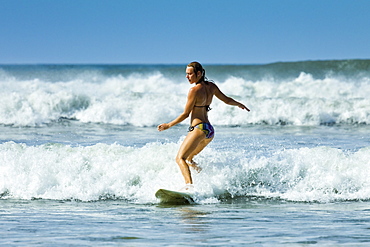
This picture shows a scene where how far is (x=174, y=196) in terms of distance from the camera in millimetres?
7457

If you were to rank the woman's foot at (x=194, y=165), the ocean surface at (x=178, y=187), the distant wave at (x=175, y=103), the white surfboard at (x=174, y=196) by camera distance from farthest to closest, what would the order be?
the distant wave at (x=175, y=103)
the woman's foot at (x=194, y=165)
the white surfboard at (x=174, y=196)
the ocean surface at (x=178, y=187)

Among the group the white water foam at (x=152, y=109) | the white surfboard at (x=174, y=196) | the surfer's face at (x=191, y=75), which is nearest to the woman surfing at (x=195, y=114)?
the surfer's face at (x=191, y=75)

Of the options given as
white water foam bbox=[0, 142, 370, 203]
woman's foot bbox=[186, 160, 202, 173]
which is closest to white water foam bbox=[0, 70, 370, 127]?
white water foam bbox=[0, 142, 370, 203]

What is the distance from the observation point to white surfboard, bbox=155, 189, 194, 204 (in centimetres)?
746

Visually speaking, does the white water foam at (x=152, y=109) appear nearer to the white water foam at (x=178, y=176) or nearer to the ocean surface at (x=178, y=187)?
the ocean surface at (x=178, y=187)

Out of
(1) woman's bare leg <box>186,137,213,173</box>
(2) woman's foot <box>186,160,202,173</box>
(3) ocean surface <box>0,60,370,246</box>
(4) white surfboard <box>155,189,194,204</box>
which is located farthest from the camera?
(2) woman's foot <box>186,160,202,173</box>

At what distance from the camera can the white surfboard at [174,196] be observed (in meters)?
7.46

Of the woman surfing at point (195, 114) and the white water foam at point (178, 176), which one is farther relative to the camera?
the white water foam at point (178, 176)

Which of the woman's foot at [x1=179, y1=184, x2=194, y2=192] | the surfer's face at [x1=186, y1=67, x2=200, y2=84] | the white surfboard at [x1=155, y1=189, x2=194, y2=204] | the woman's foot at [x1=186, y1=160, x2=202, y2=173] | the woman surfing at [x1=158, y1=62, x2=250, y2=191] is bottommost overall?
the white surfboard at [x1=155, y1=189, x2=194, y2=204]

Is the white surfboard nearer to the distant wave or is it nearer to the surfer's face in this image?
the surfer's face

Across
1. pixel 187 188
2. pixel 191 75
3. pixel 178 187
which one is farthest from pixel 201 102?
pixel 178 187

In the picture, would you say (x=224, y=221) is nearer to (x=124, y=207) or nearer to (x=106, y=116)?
(x=124, y=207)

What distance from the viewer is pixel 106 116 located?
1961 cm

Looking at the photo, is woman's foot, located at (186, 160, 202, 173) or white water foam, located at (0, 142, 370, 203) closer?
woman's foot, located at (186, 160, 202, 173)
